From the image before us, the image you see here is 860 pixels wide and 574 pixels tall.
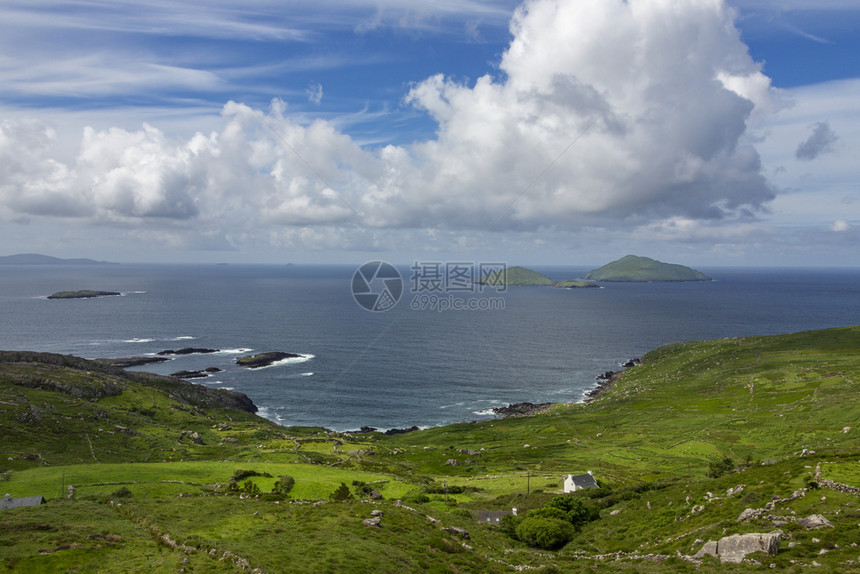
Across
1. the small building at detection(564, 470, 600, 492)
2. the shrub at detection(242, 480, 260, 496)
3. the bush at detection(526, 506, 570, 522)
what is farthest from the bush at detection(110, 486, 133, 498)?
the small building at detection(564, 470, 600, 492)

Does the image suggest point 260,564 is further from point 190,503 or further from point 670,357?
point 670,357

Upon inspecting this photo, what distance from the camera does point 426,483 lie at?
58.6m

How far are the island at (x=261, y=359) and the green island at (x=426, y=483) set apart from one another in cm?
3919

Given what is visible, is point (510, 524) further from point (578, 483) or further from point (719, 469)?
point (719, 469)

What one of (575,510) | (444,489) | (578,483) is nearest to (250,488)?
(444,489)

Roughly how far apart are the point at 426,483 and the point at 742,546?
38876mm

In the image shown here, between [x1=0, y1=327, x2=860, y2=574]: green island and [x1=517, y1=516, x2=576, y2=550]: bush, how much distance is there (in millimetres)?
152

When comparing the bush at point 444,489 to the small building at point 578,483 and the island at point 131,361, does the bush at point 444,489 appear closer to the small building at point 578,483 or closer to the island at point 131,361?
the small building at point 578,483

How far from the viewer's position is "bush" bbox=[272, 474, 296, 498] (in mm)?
45422

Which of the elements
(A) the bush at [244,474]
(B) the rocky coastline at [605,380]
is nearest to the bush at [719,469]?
(A) the bush at [244,474]

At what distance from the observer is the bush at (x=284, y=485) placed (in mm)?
45422

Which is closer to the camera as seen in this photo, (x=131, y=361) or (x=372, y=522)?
(x=372, y=522)

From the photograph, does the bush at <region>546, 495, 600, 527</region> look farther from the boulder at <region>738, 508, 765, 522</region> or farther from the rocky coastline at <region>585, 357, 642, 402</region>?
the rocky coastline at <region>585, 357, 642, 402</region>

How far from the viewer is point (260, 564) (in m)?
26.0
